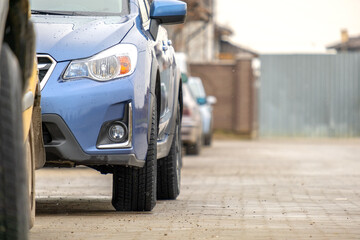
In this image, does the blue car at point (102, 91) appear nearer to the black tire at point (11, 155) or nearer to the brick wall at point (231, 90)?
the black tire at point (11, 155)

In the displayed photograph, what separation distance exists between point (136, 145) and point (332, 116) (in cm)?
2966

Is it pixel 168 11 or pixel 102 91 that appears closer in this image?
pixel 102 91

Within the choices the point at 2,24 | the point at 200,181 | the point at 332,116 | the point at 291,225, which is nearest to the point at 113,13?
the point at 291,225

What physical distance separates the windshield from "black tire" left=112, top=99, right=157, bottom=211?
0.84 m

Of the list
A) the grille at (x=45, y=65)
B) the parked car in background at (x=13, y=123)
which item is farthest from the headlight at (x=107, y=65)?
the parked car in background at (x=13, y=123)

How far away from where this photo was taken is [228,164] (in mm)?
18031

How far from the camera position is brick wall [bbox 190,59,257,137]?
38.4 m

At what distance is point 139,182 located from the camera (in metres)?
7.98

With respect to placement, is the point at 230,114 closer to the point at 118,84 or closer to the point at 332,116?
the point at 332,116

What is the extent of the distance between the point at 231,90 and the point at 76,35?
3146 cm

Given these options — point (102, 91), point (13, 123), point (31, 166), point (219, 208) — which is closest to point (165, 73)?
point (219, 208)

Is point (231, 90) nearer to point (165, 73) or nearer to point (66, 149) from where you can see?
point (165, 73)

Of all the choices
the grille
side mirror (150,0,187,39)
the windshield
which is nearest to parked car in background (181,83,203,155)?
side mirror (150,0,187,39)

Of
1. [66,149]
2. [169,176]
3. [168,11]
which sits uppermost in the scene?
[168,11]
